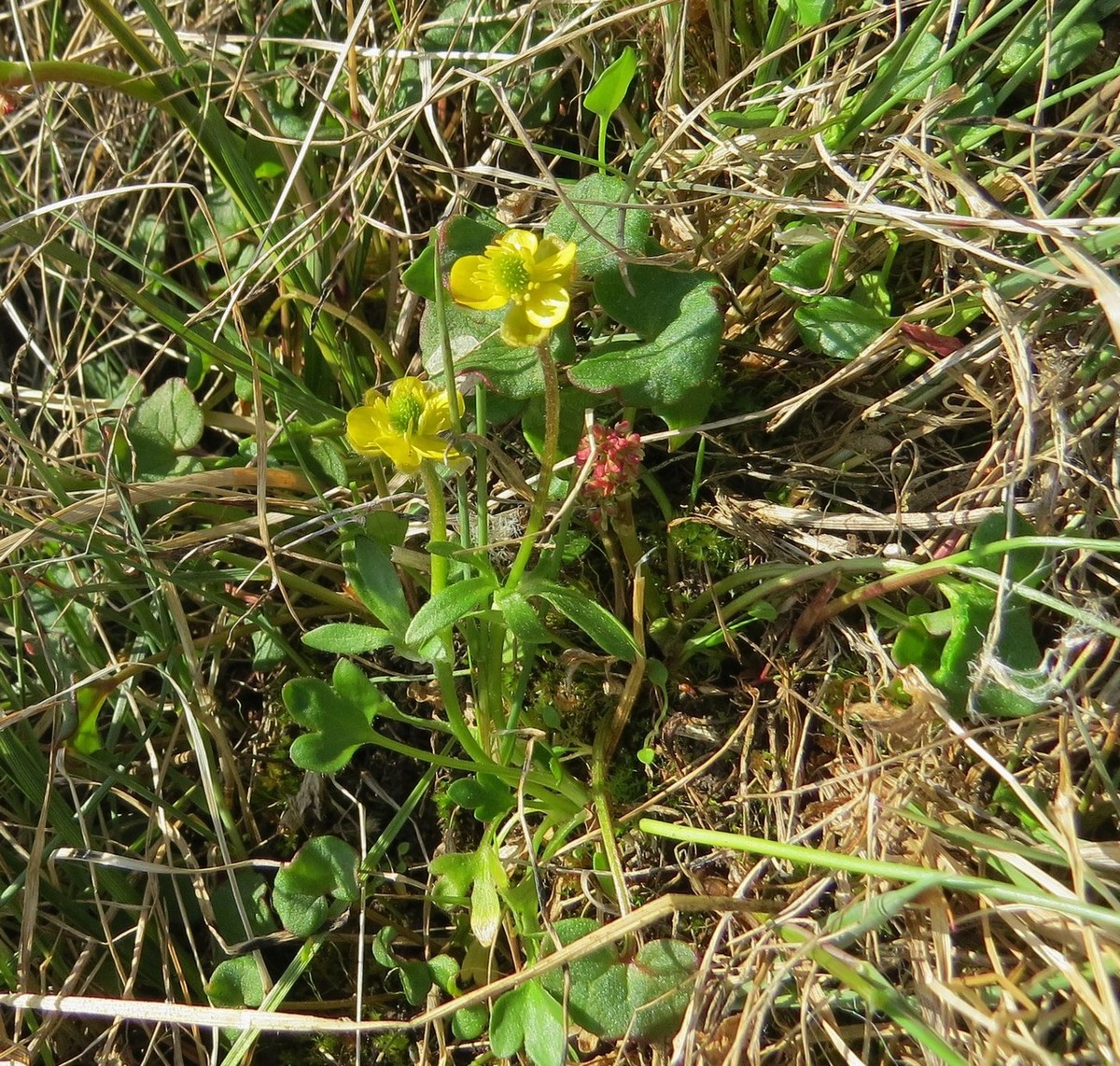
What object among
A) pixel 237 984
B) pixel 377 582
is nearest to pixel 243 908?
pixel 237 984

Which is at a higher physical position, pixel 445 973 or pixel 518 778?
pixel 518 778

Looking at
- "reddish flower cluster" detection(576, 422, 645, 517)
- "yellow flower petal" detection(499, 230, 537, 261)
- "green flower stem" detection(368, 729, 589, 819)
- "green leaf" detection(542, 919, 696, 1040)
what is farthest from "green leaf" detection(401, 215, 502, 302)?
"green leaf" detection(542, 919, 696, 1040)

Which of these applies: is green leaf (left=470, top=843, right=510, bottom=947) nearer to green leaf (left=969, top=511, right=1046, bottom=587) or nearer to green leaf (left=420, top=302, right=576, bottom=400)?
green leaf (left=420, top=302, right=576, bottom=400)

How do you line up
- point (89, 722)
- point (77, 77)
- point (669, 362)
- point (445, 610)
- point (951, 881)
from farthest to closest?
point (89, 722) < point (77, 77) < point (669, 362) < point (445, 610) < point (951, 881)

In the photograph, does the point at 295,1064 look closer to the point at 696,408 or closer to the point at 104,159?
the point at 696,408

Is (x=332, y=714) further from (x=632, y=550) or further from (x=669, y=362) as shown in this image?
(x=669, y=362)

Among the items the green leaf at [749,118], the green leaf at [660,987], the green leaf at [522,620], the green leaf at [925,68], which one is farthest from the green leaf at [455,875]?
the green leaf at [925,68]

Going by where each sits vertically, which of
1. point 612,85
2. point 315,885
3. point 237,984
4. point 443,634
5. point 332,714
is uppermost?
point 612,85
